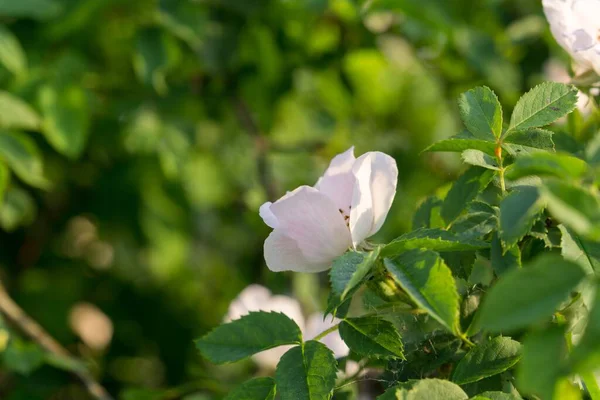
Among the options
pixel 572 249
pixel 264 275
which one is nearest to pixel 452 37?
pixel 264 275

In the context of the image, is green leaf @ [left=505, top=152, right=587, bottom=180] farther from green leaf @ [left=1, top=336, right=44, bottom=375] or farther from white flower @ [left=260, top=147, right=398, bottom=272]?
green leaf @ [left=1, top=336, right=44, bottom=375]

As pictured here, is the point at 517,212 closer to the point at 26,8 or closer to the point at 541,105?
the point at 541,105

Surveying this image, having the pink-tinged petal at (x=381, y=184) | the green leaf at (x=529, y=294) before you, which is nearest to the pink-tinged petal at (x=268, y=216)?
the pink-tinged petal at (x=381, y=184)

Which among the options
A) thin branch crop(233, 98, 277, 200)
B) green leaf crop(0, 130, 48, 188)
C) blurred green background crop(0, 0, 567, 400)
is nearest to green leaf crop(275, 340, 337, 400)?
blurred green background crop(0, 0, 567, 400)

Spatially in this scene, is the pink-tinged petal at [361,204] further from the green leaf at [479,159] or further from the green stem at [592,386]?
the green stem at [592,386]

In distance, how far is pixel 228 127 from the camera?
83.4 inches

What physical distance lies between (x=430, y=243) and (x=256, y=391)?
246mm

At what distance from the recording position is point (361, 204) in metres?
0.77

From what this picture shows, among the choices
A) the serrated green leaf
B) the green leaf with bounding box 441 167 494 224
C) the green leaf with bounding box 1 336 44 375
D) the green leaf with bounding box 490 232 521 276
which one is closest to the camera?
the green leaf with bounding box 490 232 521 276

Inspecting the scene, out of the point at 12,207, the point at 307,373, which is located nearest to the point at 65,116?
the point at 12,207

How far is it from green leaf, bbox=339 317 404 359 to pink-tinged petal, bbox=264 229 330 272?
7cm

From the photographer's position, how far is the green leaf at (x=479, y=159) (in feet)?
2.50

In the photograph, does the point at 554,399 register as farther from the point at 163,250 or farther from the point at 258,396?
the point at 163,250

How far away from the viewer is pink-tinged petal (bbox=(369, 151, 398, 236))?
0.81 metres
